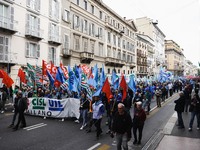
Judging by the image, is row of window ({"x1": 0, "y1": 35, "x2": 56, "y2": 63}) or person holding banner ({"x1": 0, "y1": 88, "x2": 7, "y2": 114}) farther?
row of window ({"x1": 0, "y1": 35, "x2": 56, "y2": 63})

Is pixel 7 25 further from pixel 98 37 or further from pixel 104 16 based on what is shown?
pixel 104 16

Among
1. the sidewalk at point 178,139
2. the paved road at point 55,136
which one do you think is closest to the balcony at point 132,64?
the paved road at point 55,136

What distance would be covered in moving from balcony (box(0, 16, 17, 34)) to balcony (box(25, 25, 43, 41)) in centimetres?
176

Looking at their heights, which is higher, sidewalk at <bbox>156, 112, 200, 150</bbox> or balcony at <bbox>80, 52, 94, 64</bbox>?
balcony at <bbox>80, 52, 94, 64</bbox>

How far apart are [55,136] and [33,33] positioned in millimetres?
18908

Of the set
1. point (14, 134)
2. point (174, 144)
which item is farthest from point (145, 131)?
point (14, 134)

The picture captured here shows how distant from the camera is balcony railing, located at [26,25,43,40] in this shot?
77.4ft

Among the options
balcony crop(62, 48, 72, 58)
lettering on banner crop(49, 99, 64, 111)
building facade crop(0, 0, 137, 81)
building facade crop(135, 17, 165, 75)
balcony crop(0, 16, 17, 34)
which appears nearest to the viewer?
lettering on banner crop(49, 99, 64, 111)

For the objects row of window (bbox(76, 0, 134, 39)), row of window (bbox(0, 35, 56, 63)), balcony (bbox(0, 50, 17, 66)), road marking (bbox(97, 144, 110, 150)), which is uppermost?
row of window (bbox(76, 0, 134, 39))

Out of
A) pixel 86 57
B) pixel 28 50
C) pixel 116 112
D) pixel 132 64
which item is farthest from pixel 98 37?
pixel 116 112

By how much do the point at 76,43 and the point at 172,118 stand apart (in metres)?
23.0

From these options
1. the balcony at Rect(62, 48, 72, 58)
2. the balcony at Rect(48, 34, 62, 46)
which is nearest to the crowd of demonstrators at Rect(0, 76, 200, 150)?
Result: the balcony at Rect(48, 34, 62, 46)

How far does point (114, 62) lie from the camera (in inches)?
1692

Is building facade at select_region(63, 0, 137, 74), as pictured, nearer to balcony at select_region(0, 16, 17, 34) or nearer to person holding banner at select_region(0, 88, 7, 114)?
balcony at select_region(0, 16, 17, 34)
